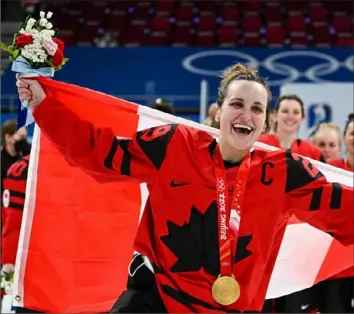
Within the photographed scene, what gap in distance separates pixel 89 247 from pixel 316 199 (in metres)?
1.32

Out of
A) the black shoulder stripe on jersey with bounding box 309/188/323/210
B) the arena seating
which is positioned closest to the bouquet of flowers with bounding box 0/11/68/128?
the black shoulder stripe on jersey with bounding box 309/188/323/210

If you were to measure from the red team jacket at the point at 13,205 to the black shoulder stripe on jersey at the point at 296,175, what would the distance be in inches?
101

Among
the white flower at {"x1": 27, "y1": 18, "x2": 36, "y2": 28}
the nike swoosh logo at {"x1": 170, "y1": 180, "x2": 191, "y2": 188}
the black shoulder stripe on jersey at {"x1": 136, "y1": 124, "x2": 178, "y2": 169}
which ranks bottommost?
the nike swoosh logo at {"x1": 170, "y1": 180, "x2": 191, "y2": 188}

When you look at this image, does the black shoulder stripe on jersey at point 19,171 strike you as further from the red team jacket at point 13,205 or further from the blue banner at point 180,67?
the blue banner at point 180,67

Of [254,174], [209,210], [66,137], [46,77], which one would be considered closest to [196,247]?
[209,210]

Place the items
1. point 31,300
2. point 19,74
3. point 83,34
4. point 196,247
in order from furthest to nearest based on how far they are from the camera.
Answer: point 83,34 < point 31,300 < point 19,74 < point 196,247

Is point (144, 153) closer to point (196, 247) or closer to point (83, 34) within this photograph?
point (196, 247)

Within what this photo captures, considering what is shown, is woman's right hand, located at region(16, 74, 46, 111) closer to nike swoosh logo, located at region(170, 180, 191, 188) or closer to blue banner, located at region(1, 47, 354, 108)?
nike swoosh logo, located at region(170, 180, 191, 188)

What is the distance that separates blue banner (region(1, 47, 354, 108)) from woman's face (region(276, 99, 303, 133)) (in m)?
6.59

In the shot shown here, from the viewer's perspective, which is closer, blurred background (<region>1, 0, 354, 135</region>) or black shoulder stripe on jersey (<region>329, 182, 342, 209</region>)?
black shoulder stripe on jersey (<region>329, 182, 342, 209</region>)

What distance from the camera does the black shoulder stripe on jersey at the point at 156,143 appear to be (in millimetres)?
2967

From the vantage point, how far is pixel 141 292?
9.62 ft

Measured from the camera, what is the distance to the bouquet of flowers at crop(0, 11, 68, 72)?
10.1 ft

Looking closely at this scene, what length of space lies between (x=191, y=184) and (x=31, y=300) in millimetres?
1520
